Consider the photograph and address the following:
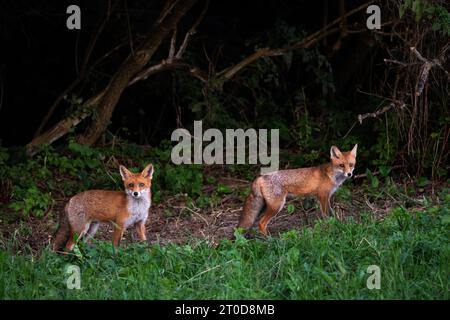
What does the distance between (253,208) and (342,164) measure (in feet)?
4.77

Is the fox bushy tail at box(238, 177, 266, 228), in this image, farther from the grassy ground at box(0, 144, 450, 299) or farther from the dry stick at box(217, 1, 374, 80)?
the dry stick at box(217, 1, 374, 80)

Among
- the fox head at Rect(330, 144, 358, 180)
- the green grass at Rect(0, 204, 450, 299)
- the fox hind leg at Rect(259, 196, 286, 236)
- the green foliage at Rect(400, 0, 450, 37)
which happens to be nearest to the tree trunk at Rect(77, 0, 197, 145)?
the fox head at Rect(330, 144, 358, 180)

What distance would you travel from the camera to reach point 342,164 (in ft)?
31.5

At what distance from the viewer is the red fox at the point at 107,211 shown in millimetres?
8633

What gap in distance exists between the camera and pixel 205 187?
1101 cm

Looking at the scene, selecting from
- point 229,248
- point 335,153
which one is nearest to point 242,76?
point 335,153

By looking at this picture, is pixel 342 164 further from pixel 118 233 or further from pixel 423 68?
pixel 118 233

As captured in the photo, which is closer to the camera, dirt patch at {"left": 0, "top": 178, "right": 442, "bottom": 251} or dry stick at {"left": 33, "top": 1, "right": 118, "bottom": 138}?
dirt patch at {"left": 0, "top": 178, "right": 442, "bottom": 251}

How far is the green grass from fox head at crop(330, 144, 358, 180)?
5.79 feet

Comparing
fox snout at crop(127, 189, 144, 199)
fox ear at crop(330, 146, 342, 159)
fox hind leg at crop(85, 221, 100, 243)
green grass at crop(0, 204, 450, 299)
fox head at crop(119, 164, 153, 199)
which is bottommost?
fox hind leg at crop(85, 221, 100, 243)

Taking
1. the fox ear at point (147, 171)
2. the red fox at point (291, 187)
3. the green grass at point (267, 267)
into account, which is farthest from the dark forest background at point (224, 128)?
the fox ear at point (147, 171)

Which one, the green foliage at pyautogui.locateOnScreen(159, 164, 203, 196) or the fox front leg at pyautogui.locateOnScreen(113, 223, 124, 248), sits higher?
the green foliage at pyautogui.locateOnScreen(159, 164, 203, 196)

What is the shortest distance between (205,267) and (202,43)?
691 centimetres

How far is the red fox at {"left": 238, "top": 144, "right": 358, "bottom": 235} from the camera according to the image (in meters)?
9.03
